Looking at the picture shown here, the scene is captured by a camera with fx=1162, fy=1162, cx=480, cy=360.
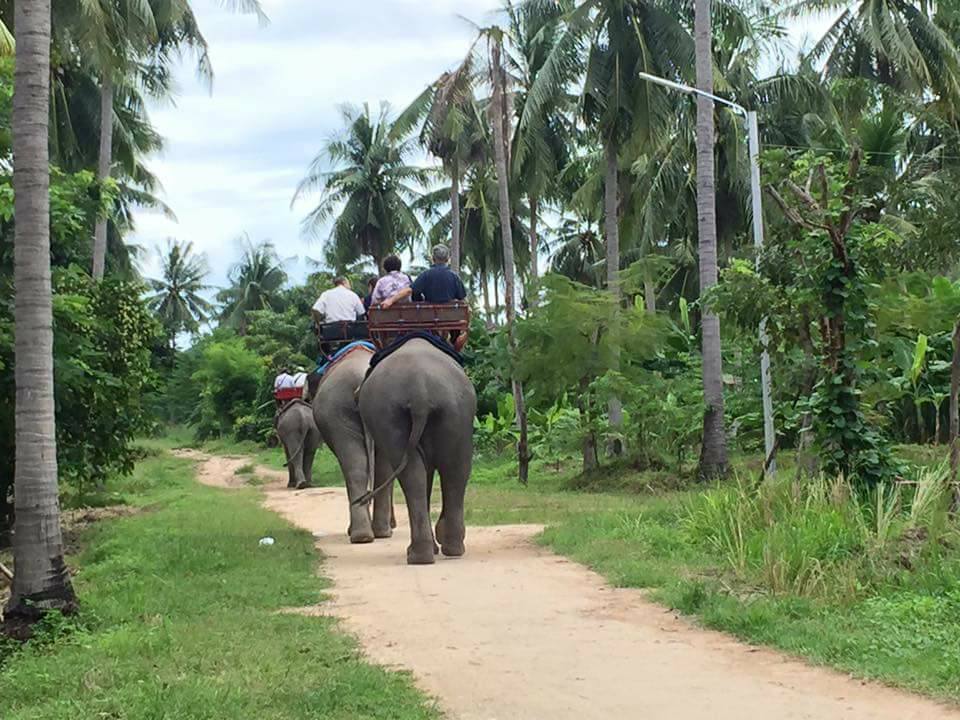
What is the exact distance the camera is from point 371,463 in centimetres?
1199

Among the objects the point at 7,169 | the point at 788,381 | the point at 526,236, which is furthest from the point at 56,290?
the point at 526,236

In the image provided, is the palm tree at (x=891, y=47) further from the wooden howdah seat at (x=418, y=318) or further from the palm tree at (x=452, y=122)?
the wooden howdah seat at (x=418, y=318)

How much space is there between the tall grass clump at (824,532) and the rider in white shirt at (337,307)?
4.91 meters

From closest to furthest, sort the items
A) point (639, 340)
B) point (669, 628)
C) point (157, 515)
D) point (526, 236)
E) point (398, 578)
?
point (669, 628), point (398, 578), point (157, 515), point (639, 340), point (526, 236)

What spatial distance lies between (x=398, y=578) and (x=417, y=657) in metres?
2.84

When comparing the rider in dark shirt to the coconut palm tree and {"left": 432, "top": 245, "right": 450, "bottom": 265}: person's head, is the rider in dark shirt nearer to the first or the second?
{"left": 432, "top": 245, "right": 450, "bottom": 265}: person's head

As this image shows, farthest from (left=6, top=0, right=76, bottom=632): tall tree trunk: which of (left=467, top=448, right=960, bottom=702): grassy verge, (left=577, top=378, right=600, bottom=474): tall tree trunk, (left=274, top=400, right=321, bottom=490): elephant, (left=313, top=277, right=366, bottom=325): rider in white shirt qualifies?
(left=274, top=400, right=321, bottom=490): elephant

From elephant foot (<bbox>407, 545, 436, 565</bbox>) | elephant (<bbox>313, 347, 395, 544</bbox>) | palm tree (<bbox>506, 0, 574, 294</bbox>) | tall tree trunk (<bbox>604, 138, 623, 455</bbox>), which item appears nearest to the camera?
elephant foot (<bbox>407, 545, 436, 565</bbox>)

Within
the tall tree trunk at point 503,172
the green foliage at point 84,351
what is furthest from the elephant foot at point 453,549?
the tall tree trunk at point 503,172

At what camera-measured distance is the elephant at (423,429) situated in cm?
1025

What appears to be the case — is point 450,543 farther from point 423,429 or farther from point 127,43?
point 127,43

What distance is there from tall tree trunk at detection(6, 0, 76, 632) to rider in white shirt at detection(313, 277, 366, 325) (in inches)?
231

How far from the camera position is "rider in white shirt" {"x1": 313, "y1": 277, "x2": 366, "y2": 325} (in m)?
13.6

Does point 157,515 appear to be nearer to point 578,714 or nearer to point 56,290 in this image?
point 56,290
